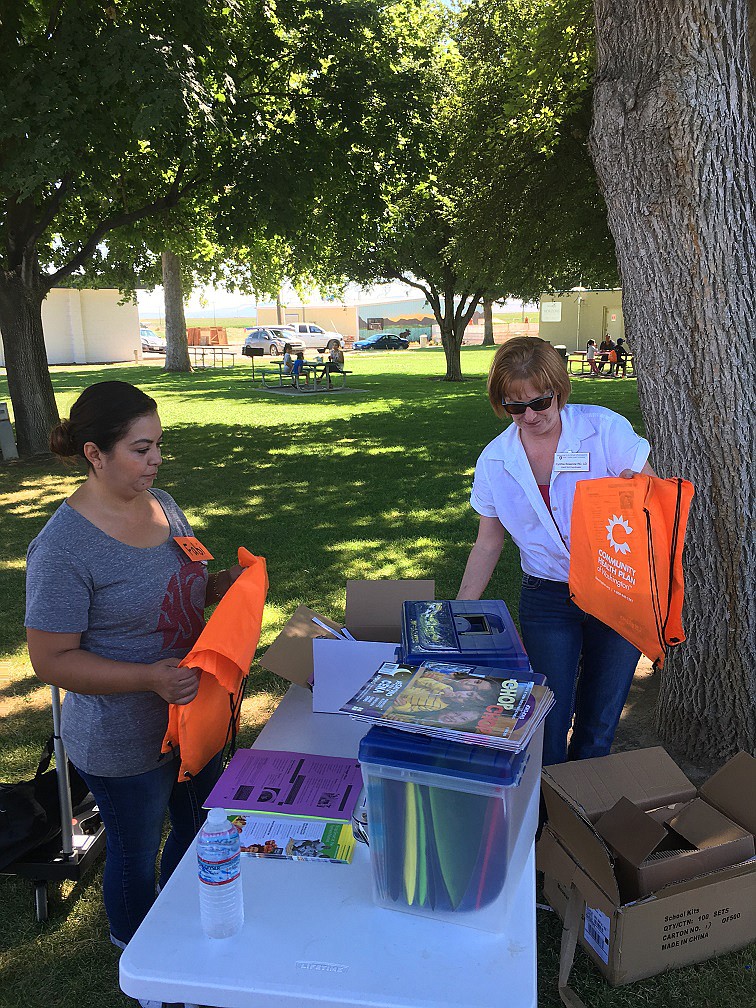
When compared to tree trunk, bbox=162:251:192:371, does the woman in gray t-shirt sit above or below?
below

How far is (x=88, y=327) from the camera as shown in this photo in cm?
3816

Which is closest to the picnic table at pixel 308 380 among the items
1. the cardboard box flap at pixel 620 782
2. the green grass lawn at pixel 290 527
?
the green grass lawn at pixel 290 527

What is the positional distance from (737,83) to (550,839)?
9.29 ft

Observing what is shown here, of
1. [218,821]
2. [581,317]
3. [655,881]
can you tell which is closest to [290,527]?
[655,881]

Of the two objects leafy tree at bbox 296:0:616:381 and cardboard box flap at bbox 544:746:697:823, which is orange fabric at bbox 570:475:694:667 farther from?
leafy tree at bbox 296:0:616:381

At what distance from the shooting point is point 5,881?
2.96 meters

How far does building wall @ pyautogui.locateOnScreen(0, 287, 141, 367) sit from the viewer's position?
3728cm

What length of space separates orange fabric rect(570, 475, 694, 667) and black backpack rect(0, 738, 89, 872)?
1.89 m

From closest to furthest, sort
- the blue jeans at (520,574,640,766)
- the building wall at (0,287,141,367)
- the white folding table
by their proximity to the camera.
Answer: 1. the white folding table
2. the blue jeans at (520,574,640,766)
3. the building wall at (0,287,141,367)

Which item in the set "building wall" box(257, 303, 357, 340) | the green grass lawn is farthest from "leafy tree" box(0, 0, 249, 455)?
"building wall" box(257, 303, 357, 340)

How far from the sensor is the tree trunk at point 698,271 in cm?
296

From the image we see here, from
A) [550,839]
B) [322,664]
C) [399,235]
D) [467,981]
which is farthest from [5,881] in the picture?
[399,235]

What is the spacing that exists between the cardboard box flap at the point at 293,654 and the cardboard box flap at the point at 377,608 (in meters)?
0.14

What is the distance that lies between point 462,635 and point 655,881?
3.73ft
